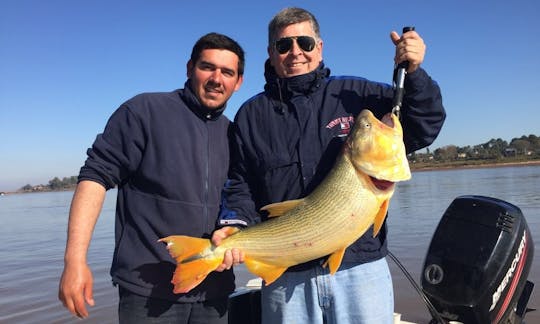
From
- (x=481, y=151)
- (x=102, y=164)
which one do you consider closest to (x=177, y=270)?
(x=102, y=164)

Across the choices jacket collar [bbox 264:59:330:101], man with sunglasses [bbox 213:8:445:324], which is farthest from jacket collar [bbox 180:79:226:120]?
jacket collar [bbox 264:59:330:101]

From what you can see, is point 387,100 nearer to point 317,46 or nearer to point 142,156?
point 317,46

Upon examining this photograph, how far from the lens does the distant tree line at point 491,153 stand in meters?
95.7

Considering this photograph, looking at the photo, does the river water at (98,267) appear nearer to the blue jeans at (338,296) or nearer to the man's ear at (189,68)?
the blue jeans at (338,296)

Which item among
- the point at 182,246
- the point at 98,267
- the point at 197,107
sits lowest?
the point at 98,267

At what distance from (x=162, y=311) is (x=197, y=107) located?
69.0 inches

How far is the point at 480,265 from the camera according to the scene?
149 inches

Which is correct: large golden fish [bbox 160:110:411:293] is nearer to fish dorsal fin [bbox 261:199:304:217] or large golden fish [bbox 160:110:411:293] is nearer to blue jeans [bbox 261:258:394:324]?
fish dorsal fin [bbox 261:199:304:217]

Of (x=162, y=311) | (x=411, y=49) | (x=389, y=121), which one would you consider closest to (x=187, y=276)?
(x=162, y=311)

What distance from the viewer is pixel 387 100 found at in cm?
342

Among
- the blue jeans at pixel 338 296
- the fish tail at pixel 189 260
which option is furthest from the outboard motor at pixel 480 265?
the fish tail at pixel 189 260

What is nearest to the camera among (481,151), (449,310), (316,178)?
(316,178)

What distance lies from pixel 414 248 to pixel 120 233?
11085 mm

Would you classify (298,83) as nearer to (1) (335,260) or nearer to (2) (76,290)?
(1) (335,260)
